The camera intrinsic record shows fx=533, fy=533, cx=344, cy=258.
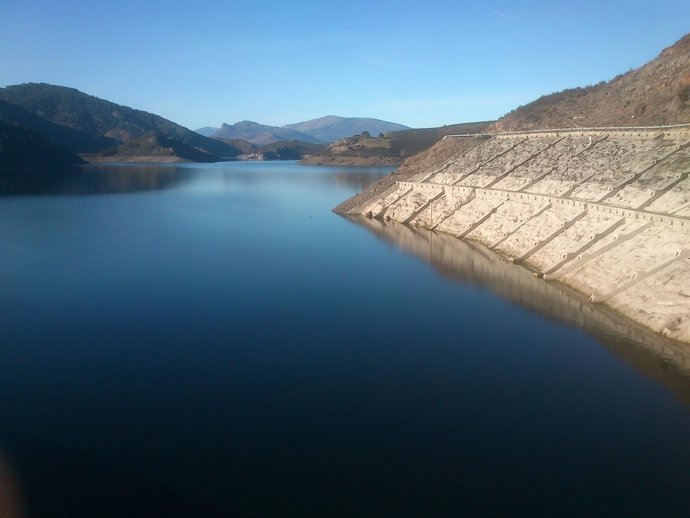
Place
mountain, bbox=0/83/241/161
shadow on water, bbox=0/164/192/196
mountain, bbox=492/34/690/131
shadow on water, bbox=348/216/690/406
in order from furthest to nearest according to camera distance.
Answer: mountain, bbox=0/83/241/161, shadow on water, bbox=0/164/192/196, mountain, bbox=492/34/690/131, shadow on water, bbox=348/216/690/406

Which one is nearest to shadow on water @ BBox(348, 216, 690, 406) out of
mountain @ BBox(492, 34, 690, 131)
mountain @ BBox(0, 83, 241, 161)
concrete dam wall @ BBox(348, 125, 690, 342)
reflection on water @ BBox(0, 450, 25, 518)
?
concrete dam wall @ BBox(348, 125, 690, 342)

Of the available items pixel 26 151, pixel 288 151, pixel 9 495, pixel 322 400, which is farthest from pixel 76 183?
pixel 288 151

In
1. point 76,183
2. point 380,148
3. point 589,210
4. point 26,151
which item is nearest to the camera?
point 589,210

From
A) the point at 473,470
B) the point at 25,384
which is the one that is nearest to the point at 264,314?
the point at 25,384

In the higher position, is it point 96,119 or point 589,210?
point 96,119

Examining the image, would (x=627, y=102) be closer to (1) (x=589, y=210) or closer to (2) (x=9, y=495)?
(1) (x=589, y=210)

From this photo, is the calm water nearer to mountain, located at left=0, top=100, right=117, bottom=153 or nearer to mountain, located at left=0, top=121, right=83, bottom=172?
mountain, located at left=0, top=121, right=83, bottom=172

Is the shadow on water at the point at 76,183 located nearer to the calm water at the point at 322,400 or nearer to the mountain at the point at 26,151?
the mountain at the point at 26,151
